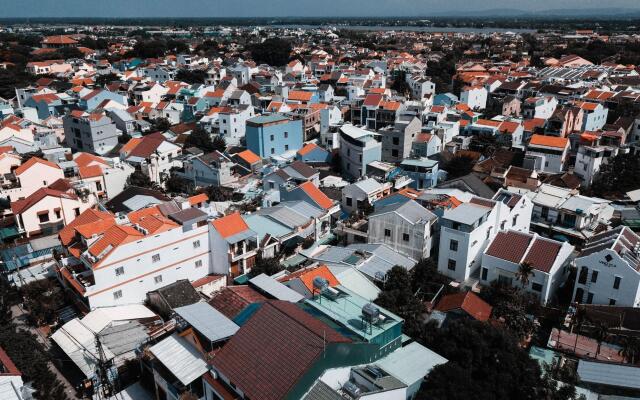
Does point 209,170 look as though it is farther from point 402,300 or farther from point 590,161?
point 590,161

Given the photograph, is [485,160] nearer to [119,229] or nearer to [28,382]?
[119,229]

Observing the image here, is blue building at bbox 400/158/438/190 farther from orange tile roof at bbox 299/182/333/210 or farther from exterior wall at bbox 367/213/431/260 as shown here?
exterior wall at bbox 367/213/431/260

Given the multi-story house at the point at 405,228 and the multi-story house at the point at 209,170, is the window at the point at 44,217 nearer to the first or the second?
the multi-story house at the point at 209,170

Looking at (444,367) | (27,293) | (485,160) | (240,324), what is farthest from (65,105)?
(444,367)

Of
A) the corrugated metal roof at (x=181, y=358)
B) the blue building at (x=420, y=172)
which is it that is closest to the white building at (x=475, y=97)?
the blue building at (x=420, y=172)

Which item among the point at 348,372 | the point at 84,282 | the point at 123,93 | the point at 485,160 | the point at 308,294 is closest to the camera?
the point at 348,372
